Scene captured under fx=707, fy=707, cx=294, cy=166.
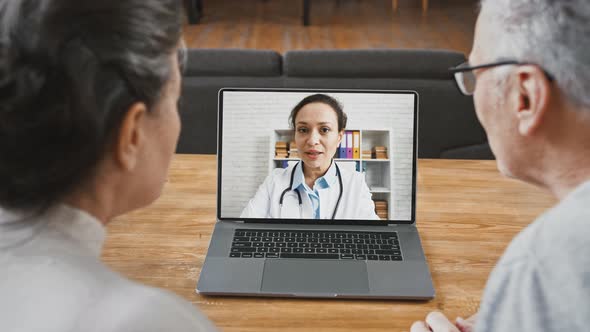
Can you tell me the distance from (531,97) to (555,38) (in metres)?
0.09

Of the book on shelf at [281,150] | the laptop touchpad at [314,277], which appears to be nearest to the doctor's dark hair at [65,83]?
the laptop touchpad at [314,277]

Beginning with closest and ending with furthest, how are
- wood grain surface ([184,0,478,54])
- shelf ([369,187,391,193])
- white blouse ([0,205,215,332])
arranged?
white blouse ([0,205,215,332]) < shelf ([369,187,391,193]) < wood grain surface ([184,0,478,54])

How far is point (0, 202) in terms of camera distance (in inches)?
29.2

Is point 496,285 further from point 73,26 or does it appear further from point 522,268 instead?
point 73,26

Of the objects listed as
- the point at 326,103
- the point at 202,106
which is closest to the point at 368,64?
the point at 202,106

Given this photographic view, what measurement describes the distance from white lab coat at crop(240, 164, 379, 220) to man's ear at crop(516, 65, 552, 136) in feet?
1.78

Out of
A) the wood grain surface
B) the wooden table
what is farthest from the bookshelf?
the wood grain surface

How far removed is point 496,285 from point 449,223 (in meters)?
0.70

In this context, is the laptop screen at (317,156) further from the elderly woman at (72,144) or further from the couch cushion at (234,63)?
the couch cushion at (234,63)

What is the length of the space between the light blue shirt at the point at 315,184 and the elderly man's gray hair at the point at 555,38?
61cm

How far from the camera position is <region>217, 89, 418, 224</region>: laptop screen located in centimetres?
147

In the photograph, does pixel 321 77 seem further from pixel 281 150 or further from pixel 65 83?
pixel 65 83

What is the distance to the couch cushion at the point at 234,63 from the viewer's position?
2.53 m

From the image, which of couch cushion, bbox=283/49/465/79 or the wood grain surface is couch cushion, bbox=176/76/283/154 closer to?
couch cushion, bbox=283/49/465/79
